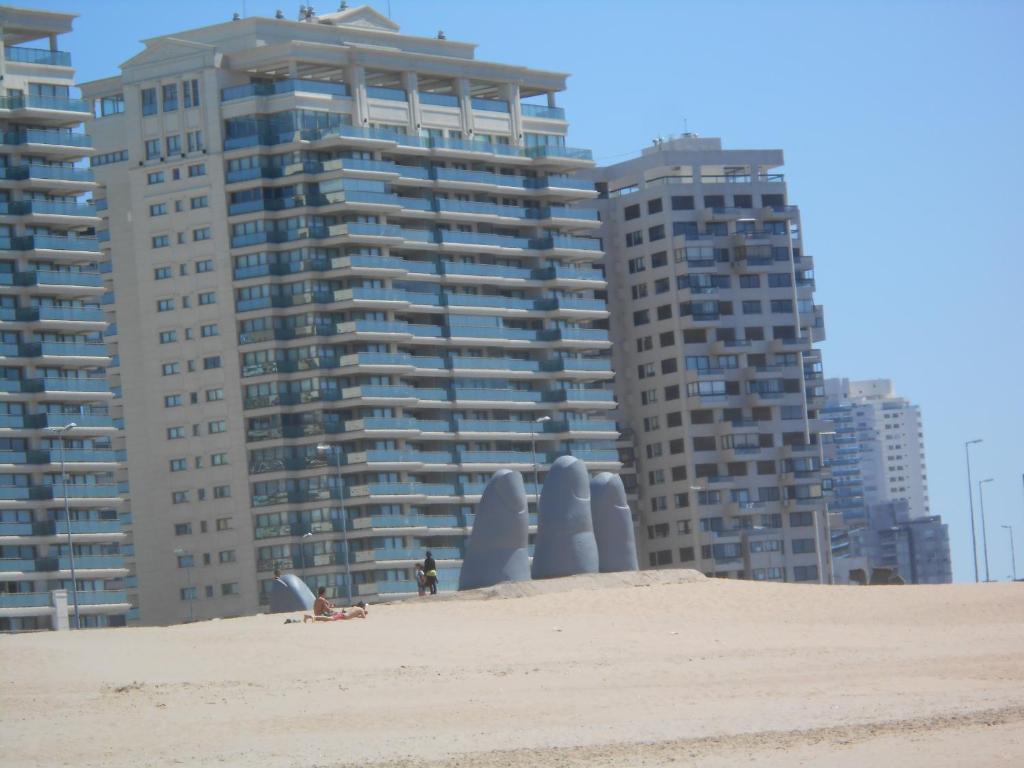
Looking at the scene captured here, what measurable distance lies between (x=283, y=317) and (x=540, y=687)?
80112 mm

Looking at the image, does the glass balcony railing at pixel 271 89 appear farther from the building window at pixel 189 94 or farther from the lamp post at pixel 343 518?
the lamp post at pixel 343 518

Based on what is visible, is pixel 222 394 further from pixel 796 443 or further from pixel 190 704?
pixel 190 704

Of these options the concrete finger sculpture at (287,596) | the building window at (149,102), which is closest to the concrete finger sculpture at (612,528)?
the concrete finger sculpture at (287,596)

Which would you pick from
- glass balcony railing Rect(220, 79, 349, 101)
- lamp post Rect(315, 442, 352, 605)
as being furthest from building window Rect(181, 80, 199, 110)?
lamp post Rect(315, 442, 352, 605)

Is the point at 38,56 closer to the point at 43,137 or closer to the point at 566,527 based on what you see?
the point at 43,137

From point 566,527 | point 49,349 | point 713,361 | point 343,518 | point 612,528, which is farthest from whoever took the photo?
point 713,361

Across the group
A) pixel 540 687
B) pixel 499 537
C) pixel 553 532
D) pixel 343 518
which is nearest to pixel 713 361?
pixel 343 518

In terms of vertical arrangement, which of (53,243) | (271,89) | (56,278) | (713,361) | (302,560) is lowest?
(302,560)

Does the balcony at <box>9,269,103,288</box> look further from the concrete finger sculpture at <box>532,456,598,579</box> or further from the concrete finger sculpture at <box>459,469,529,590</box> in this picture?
the concrete finger sculpture at <box>459,469,529,590</box>

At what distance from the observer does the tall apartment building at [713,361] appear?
146 m

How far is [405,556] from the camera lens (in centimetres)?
11744

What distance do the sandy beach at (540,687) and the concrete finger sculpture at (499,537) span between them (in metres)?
3.04

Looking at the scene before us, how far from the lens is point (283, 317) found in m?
120

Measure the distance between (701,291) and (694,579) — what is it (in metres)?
80.3
